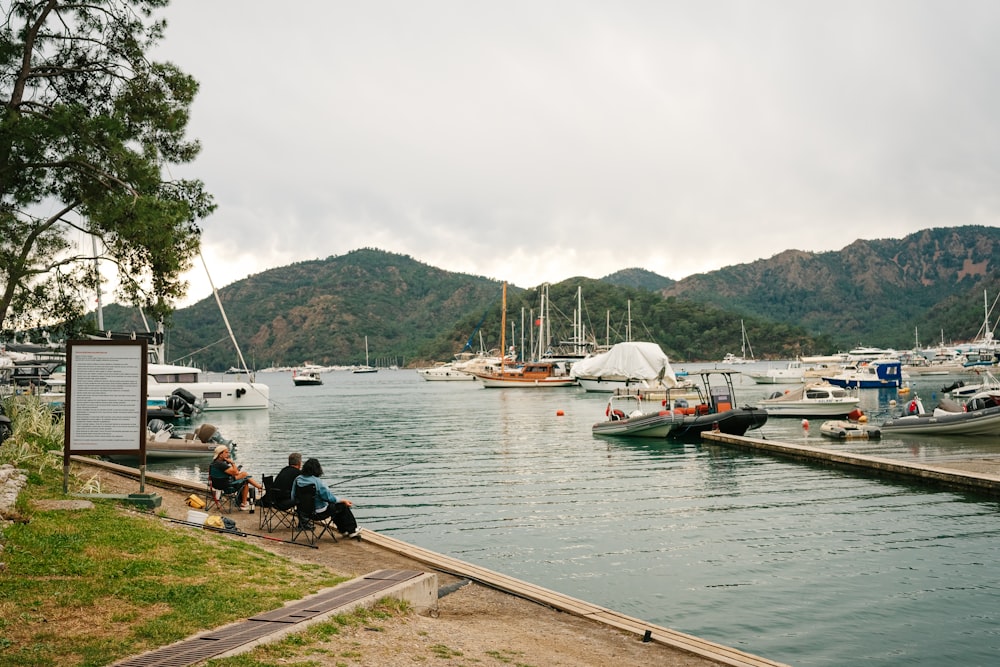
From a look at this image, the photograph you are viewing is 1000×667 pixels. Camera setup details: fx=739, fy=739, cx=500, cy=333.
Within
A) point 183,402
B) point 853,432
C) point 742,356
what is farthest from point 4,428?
point 742,356

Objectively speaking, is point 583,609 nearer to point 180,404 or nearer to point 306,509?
point 306,509

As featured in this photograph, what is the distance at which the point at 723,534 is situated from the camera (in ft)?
46.6

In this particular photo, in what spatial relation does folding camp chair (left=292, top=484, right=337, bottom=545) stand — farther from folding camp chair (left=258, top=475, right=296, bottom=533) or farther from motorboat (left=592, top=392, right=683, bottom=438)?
motorboat (left=592, top=392, right=683, bottom=438)

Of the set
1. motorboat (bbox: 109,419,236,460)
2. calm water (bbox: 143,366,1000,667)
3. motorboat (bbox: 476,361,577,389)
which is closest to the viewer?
calm water (bbox: 143,366,1000,667)

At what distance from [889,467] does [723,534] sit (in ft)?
29.2

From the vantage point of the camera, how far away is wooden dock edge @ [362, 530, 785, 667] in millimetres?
7219

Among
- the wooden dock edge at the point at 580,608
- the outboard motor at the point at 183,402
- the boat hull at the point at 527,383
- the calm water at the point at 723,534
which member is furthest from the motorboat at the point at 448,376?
the wooden dock edge at the point at 580,608

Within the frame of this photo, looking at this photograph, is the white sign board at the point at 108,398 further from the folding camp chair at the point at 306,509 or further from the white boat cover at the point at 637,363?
the white boat cover at the point at 637,363

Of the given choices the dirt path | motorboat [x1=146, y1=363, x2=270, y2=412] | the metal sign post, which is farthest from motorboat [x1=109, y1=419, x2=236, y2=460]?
motorboat [x1=146, y1=363, x2=270, y2=412]

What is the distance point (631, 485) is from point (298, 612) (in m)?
14.9

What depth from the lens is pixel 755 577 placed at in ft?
36.9

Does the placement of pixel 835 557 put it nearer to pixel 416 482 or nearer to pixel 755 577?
pixel 755 577

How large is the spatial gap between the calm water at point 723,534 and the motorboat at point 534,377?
54620 mm

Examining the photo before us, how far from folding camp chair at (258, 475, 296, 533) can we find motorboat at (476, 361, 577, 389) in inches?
2860
